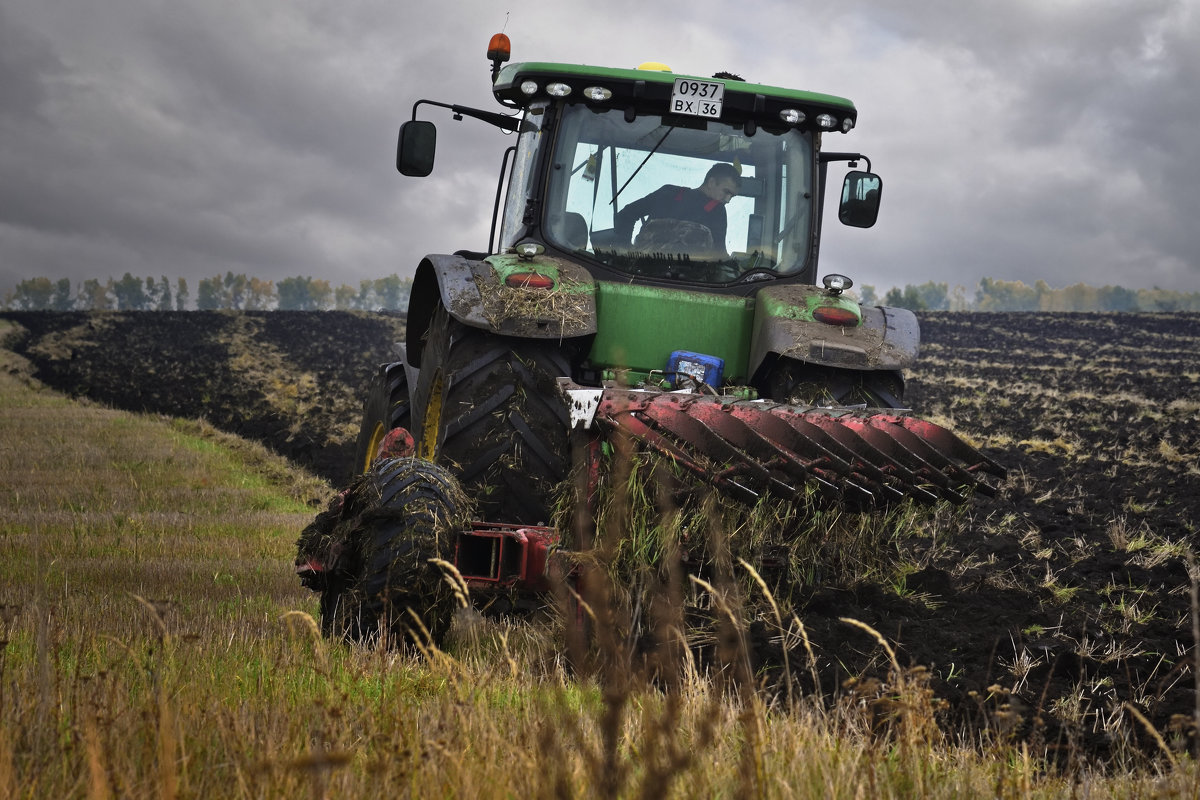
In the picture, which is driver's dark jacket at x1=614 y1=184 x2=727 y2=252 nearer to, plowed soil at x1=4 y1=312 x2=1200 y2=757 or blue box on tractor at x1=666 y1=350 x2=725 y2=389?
blue box on tractor at x1=666 y1=350 x2=725 y2=389

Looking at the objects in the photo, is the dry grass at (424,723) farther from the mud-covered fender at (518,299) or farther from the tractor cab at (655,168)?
the tractor cab at (655,168)

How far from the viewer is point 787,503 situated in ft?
13.3

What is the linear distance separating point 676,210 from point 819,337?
3.41 ft

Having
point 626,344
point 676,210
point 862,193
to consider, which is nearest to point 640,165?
point 676,210

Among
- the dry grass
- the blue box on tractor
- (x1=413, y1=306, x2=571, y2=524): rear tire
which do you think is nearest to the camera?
the dry grass

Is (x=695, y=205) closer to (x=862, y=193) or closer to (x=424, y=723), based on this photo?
(x=862, y=193)

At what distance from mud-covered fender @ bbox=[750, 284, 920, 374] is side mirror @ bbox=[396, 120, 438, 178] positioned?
1.89 metres

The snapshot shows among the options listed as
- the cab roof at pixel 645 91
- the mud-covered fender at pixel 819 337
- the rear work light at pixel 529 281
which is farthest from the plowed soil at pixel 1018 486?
the cab roof at pixel 645 91

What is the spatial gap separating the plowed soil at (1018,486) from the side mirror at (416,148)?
3034 mm

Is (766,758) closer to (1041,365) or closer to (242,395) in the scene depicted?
(242,395)

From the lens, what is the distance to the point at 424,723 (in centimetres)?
265

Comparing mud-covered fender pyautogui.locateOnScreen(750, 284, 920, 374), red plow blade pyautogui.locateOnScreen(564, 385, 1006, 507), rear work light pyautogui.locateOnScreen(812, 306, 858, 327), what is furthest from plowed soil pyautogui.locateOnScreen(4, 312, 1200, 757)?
rear work light pyautogui.locateOnScreen(812, 306, 858, 327)

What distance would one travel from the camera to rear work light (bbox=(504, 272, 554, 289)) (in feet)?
15.9

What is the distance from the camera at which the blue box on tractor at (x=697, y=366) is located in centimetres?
514
